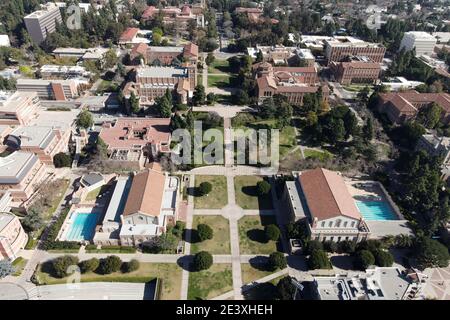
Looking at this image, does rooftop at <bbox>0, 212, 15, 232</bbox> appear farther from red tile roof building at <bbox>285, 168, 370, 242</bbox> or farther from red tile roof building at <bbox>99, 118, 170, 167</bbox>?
red tile roof building at <bbox>285, 168, 370, 242</bbox>

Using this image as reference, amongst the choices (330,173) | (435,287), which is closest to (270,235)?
(330,173)

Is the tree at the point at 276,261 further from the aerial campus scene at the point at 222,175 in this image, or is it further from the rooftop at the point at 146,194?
the rooftop at the point at 146,194

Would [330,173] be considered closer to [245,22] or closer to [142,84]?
[142,84]

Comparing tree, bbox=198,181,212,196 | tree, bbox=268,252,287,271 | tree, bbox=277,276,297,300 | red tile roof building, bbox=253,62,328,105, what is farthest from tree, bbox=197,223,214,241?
red tile roof building, bbox=253,62,328,105

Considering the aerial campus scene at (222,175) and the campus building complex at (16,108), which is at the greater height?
the campus building complex at (16,108)

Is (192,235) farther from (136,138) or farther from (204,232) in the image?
(136,138)

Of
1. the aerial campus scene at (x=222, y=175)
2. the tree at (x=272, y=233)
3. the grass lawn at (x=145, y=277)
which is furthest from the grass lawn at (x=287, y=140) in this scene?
the grass lawn at (x=145, y=277)
